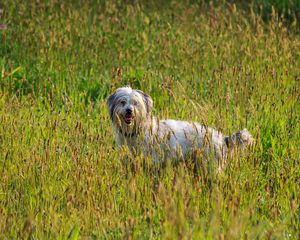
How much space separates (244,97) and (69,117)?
5.48 ft

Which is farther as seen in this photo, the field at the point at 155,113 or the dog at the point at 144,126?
the dog at the point at 144,126

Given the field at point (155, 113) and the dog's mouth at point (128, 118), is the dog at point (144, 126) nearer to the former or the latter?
the dog's mouth at point (128, 118)

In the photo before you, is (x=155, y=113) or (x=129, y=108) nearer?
(x=129, y=108)

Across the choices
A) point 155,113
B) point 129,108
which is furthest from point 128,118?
point 155,113

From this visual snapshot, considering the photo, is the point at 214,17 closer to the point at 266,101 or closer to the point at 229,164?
the point at 266,101

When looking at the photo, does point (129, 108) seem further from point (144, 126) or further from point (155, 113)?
point (155, 113)

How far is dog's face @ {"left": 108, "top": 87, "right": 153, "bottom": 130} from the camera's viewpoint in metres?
5.80

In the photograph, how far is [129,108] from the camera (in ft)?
18.9

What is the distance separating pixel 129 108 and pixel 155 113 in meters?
1.29

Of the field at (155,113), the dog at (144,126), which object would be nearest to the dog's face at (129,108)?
the dog at (144,126)

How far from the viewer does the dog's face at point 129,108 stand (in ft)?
19.0

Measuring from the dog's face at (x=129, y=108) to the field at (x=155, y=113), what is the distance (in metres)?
0.19

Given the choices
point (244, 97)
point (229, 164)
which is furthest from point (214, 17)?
point (229, 164)

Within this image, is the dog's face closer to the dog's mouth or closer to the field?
the dog's mouth
